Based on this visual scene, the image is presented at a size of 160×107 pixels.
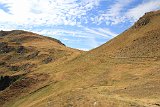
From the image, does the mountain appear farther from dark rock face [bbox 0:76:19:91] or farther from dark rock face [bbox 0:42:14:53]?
dark rock face [bbox 0:42:14:53]

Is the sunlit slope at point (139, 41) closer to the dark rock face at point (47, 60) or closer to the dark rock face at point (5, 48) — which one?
the dark rock face at point (47, 60)

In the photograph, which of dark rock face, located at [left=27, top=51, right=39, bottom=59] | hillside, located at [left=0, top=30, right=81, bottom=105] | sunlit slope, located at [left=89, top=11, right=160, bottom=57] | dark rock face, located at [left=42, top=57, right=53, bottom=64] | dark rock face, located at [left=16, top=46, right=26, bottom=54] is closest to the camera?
sunlit slope, located at [left=89, top=11, right=160, bottom=57]

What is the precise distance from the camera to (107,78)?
183 ft

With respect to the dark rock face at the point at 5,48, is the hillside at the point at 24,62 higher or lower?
lower

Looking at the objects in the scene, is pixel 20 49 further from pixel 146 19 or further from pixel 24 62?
pixel 146 19

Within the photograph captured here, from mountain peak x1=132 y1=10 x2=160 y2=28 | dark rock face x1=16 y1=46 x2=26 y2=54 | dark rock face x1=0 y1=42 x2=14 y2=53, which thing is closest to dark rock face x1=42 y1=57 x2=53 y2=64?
dark rock face x1=16 y1=46 x2=26 y2=54

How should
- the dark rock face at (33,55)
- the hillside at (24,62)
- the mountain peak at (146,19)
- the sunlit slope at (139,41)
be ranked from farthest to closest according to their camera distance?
the dark rock face at (33,55) → the mountain peak at (146,19) → the hillside at (24,62) → the sunlit slope at (139,41)

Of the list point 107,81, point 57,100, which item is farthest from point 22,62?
point 57,100

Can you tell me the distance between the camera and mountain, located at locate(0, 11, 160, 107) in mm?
38906

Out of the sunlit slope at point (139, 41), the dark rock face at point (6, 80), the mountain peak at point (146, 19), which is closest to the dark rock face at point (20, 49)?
the dark rock face at point (6, 80)

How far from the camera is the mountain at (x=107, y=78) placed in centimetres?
3891

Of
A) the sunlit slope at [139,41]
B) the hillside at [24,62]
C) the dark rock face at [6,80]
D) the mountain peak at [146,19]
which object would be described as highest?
the mountain peak at [146,19]

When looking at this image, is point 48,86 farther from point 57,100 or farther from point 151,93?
point 151,93

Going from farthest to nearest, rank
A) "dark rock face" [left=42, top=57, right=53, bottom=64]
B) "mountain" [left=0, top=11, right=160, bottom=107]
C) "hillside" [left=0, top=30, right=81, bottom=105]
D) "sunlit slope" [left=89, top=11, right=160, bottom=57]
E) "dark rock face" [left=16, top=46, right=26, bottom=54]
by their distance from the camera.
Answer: "dark rock face" [left=16, top=46, right=26, bottom=54], "dark rock face" [left=42, top=57, right=53, bottom=64], "hillside" [left=0, top=30, right=81, bottom=105], "sunlit slope" [left=89, top=11, right=160, bottom=57], "mountain" [left=0, top=11, right=160, bottom=107]
